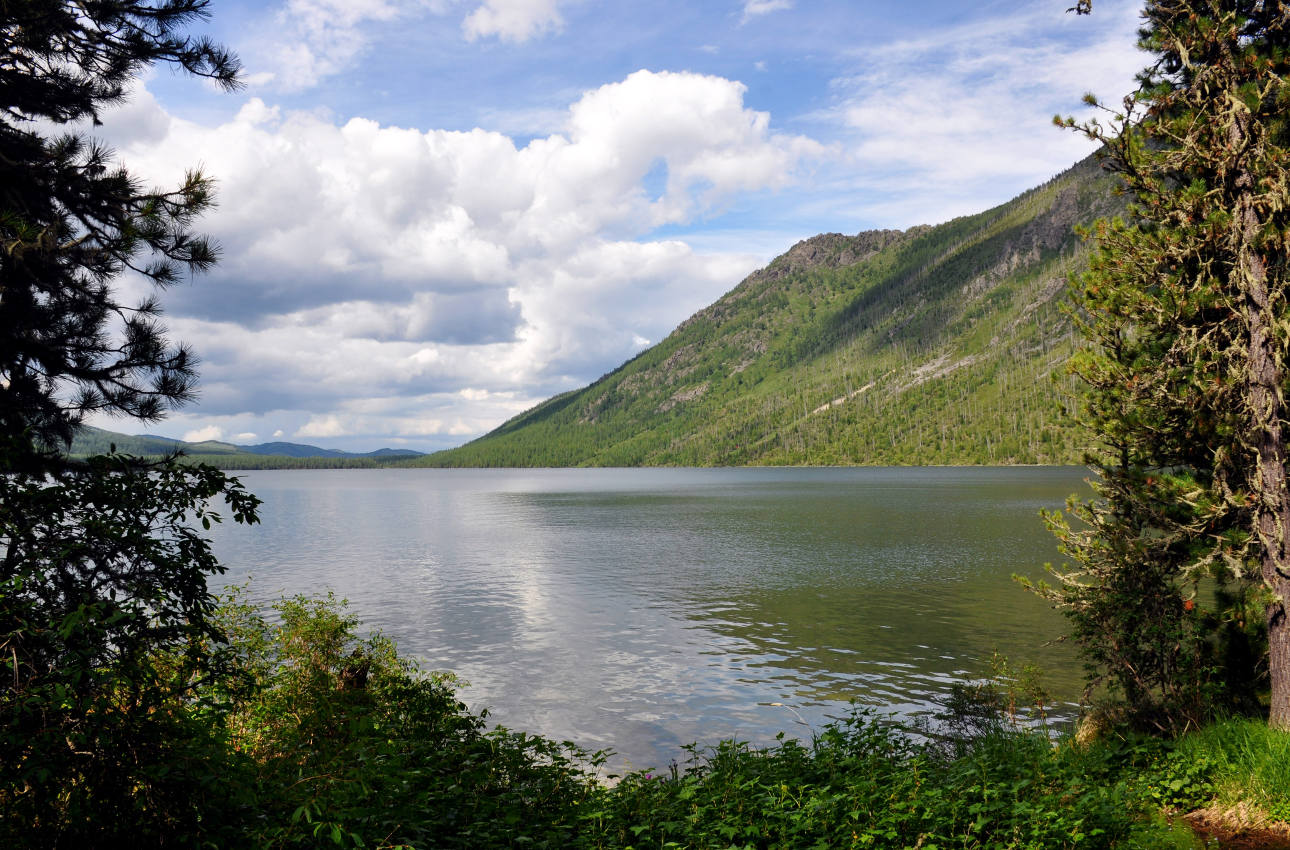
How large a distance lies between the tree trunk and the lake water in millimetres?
11974

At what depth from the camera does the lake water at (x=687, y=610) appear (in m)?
24.7

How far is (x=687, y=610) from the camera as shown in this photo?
135ft

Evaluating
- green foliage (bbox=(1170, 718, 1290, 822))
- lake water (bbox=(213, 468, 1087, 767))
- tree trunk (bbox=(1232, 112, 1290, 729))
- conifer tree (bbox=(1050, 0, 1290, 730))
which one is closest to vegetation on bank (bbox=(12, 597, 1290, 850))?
green foliage (bbox=(1170, 718, 1290, 822))

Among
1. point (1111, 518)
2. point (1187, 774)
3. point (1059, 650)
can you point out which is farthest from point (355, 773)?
point (1059, 650)

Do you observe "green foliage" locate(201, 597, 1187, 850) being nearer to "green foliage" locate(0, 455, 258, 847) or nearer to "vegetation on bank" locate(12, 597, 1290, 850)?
"vegetation on bank" locate(12, 597, 1290, 850)

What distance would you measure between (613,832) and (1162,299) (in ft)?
48.2

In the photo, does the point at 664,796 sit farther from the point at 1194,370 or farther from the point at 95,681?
the point at 1194,370

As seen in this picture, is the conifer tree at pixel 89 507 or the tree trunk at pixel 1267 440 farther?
the tree trunk at pixel 1267 440

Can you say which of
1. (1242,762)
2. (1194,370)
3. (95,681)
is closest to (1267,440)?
(1194,370)

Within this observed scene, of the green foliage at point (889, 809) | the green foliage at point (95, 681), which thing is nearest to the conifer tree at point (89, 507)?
the green foliage at point (95, 681)

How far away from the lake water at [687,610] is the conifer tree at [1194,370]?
9803mm

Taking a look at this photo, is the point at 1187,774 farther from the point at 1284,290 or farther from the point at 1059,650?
the point at 1059,650

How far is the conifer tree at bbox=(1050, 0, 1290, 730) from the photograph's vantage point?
1356 centimetres

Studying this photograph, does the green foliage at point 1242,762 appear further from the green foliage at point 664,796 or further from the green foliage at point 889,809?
the green foliage at point 889,809
